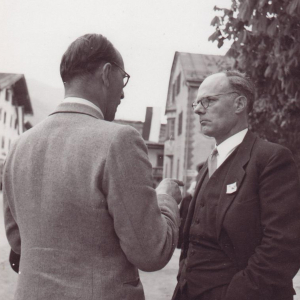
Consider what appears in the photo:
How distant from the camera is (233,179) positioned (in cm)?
240

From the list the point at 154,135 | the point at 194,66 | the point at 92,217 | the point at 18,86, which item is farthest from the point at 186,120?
the point at 92,217

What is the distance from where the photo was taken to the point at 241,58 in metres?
7.28

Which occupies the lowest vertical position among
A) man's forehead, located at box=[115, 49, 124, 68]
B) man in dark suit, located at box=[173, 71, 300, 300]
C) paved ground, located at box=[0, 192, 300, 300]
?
paved ground, located at box=[0, 192, 300, 300]

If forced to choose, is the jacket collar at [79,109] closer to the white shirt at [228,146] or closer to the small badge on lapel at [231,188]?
the small badge on lapel at [231,188]

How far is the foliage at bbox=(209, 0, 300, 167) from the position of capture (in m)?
4.96

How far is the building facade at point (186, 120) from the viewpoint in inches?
1049

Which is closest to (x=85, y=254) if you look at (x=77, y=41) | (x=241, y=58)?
(x=77, y=41)

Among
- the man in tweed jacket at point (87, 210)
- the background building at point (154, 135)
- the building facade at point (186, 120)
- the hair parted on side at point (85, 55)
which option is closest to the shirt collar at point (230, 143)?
the man in tweed jacket at point (87, 210)

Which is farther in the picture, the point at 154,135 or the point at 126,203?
the point at 154,135

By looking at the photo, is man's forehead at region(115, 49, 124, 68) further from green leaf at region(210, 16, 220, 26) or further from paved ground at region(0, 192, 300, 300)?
paved ground at region(0, 192, 300, 300)

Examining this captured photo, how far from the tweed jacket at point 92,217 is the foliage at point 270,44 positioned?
3299mm

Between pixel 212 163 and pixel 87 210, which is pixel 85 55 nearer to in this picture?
pixel 87 210

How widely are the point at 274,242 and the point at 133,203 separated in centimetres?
85

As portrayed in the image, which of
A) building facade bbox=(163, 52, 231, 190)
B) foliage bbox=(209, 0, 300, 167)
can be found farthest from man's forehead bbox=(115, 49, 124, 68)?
building facade bbox=(163, 52, 231, 190)
